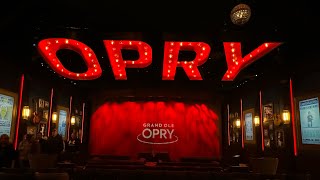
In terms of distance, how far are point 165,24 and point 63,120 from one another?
30.3 feet

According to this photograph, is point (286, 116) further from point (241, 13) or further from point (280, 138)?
point (241, 13)

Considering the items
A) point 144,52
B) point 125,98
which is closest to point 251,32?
point 144,52

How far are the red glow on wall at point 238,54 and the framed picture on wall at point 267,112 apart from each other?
4175 millimetres

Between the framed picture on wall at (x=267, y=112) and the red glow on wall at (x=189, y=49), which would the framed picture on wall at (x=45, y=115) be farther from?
the framed picture on wall at (x=267, y=112)

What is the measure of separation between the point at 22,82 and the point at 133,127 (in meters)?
5.35

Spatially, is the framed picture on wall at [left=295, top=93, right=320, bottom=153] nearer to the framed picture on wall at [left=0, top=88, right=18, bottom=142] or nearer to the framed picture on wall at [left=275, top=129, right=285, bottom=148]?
the framed picture on wall at [left=275, top=129, right=285, bottom=148]

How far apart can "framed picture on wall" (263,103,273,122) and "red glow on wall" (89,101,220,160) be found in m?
2.31

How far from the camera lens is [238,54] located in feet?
27.0

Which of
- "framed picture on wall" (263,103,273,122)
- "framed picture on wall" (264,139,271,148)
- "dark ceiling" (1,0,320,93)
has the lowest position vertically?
"framed picture on wall" (264,139,271,148)

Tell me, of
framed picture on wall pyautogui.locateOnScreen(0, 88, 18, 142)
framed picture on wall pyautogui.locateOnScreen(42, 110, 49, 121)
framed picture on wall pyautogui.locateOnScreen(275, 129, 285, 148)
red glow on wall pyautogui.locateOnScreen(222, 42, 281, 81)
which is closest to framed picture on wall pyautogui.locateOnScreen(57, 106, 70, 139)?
framed picture on wall pyautogui.locateOnScreen(42, 110, 49, 121)

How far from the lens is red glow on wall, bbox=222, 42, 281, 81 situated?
7865 mm

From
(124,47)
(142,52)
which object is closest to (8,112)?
(124,47)

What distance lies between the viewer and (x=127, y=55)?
41.7ft

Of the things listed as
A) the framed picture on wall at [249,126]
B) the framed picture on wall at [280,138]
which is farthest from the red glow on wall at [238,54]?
the framed picture on wall at [249,126]
